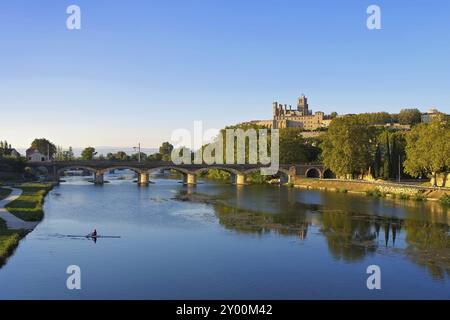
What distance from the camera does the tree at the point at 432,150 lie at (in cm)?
5791

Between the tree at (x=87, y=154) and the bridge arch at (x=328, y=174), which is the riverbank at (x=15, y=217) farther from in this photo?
the tree at (x=87, y=154)

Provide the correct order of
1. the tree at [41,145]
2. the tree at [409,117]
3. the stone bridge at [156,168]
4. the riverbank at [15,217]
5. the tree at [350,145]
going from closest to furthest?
the riverbank at [15,217]
the tree at [350,145]
the stone bridge at [156,168]
the tree at [41,145]
the tree at [409,117]

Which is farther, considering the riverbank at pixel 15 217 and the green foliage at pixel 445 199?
the green foliage at pixel 445 199

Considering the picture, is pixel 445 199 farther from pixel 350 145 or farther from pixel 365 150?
pixel 365 150

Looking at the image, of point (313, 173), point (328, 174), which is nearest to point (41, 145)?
point (313, 173)

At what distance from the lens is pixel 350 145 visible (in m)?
72.4

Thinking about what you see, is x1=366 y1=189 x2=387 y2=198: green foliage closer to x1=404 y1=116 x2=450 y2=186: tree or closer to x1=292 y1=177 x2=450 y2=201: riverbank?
x1=292 y1=177 x2=450 y2=201: riverbank

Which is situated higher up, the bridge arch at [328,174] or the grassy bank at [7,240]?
the bridge arch at [328,174]

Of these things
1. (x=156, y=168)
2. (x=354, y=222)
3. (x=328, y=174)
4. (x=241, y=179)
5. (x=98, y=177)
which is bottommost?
(x=354, y=222)

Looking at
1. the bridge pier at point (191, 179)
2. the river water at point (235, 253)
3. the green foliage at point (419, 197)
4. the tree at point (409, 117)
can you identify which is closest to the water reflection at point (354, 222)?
the river water at point (235, 253)

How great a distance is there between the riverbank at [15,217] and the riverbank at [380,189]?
36.4 metres

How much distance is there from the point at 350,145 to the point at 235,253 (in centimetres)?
4694
